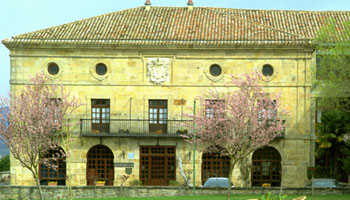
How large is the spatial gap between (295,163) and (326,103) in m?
3.95

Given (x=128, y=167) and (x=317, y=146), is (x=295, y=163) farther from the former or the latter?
(x=128, y=167)

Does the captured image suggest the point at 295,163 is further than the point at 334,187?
A: Yes

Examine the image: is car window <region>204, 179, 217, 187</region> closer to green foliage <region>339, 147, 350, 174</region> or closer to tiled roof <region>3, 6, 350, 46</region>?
green foliage <region>339, 147, 350, 174</region>

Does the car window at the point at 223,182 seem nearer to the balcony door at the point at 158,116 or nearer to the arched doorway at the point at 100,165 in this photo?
the balcony door at the point at 158,116

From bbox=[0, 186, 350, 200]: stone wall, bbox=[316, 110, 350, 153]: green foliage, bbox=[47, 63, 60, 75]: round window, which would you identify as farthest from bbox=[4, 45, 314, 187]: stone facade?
bbox=[0, 186, 350, 200]: stone wall

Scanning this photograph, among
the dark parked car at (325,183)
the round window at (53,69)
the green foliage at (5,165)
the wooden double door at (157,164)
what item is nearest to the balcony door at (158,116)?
the wooden double door at (157,164)

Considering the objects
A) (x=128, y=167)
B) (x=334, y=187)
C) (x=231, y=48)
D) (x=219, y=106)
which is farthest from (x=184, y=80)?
(x=334, y=187)

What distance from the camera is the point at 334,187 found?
35.0 metres

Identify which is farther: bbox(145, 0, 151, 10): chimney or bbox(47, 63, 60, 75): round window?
bbox(145, 0, 151, 10): chimney

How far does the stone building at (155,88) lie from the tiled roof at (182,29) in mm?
102

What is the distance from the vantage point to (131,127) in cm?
4156

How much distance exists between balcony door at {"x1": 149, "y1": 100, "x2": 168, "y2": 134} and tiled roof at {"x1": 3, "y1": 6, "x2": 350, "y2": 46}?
3635 mm

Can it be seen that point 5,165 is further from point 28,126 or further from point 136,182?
point 28,126

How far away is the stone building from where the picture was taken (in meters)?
41.3
